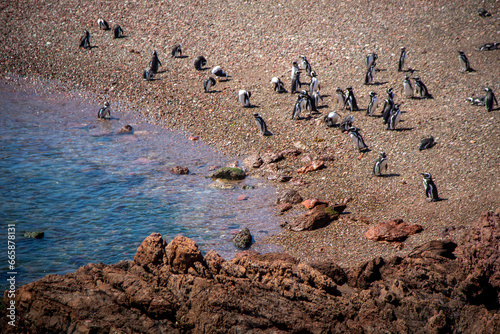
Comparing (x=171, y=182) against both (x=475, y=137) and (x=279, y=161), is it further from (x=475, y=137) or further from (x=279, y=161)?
(x=475, y=137)

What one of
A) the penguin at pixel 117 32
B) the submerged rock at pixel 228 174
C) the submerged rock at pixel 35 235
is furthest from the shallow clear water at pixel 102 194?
the penguin at pixel 117 32

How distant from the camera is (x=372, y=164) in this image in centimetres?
1252

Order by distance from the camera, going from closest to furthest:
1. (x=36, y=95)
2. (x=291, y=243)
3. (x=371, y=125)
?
(x=291, y=243), (x=371, y=125), (x=36, y=95)

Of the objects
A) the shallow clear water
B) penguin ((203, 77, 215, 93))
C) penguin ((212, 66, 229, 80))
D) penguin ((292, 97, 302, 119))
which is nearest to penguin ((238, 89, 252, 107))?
penguin ((203, 77, 215, 93))

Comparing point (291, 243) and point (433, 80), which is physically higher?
point (433, 80)

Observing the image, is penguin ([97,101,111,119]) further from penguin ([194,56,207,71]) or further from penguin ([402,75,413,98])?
penguin ([402,75,413,98])

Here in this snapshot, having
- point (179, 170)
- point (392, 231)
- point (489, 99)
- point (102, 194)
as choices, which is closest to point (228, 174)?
point (179, 170)

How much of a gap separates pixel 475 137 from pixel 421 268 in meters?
8.02

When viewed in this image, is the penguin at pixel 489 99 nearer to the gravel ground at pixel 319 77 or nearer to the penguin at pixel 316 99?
the gravel ground at pixel 319 77

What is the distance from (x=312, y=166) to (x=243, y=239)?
4.34m

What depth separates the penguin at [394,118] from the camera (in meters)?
13.6

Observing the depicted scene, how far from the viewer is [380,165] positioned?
11.8 m

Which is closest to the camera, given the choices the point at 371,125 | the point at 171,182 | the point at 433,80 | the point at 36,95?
the point at 171,182

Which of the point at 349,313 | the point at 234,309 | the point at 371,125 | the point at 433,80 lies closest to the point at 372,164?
the point at 371,125
